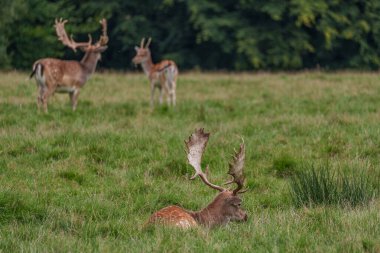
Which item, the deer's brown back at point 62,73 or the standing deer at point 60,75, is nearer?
the standing deer at point 60,75

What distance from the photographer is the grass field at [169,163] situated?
627cm

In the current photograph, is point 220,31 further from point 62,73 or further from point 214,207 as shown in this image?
point 214,207

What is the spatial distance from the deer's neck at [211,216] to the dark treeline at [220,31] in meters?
23.7

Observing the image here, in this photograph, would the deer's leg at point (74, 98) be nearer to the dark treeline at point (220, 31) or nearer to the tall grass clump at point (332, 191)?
the tall grass clump at point (332, 191)

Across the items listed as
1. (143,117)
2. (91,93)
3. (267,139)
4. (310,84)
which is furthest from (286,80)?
(267,139)

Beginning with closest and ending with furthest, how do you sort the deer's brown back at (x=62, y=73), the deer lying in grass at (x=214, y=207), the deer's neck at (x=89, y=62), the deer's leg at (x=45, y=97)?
the deer lying in grass at (x=214, y=207) → the deer's leg at (x=45, y=97) → the deer's brown back at (x=62, y=73) → the deer's neck at (x=89, y=62)

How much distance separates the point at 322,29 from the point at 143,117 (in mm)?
19642

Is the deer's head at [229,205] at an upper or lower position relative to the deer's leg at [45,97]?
upper

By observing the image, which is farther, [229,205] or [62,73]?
[62,73]

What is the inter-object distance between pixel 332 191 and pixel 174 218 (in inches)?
74.0

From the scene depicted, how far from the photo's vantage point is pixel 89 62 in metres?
16.8

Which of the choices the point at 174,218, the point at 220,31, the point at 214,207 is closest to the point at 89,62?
the point at 214,207

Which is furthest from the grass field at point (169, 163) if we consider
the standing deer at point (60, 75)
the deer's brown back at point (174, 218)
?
the standing deer at point (60, 75)

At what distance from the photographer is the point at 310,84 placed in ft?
64.0
